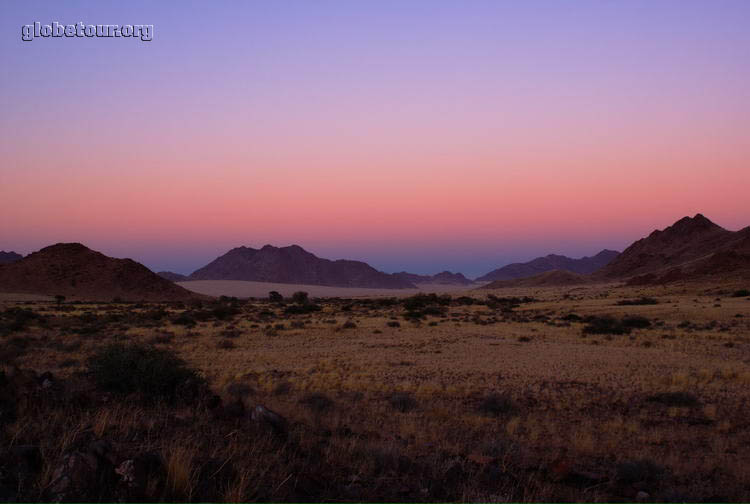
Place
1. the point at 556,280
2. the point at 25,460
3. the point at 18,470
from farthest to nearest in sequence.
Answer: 1. the point at 556,280
2. the point at 25,460
3. the point at 18,470

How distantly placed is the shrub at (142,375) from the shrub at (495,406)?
558 cm

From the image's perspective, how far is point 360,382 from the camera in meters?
13.6

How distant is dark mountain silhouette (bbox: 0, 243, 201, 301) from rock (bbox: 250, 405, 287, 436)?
3376 inches

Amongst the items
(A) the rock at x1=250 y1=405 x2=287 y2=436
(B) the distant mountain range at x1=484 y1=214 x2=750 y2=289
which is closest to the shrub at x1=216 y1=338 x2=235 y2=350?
(A) the rock at x1=250 y1=405 x2=287 y2=436

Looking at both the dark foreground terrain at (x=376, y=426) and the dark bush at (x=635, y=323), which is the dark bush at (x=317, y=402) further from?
the dark bush at (x=635, y=323)

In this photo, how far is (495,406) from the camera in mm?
10852

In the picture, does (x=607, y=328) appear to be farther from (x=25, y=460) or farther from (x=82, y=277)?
(x=82, y=277)

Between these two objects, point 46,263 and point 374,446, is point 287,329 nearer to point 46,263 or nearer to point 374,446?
point 374,446

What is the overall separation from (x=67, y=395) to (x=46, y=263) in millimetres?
100676

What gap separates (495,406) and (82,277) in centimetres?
9503

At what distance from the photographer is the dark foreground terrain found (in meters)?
5.34

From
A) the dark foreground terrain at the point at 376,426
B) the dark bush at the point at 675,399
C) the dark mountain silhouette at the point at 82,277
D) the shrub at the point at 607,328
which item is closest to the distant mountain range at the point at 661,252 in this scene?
the shrub at the point at 607,328

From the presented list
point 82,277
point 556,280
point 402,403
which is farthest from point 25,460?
point 556,280

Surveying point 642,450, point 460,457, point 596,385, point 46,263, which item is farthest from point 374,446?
point 46,263
